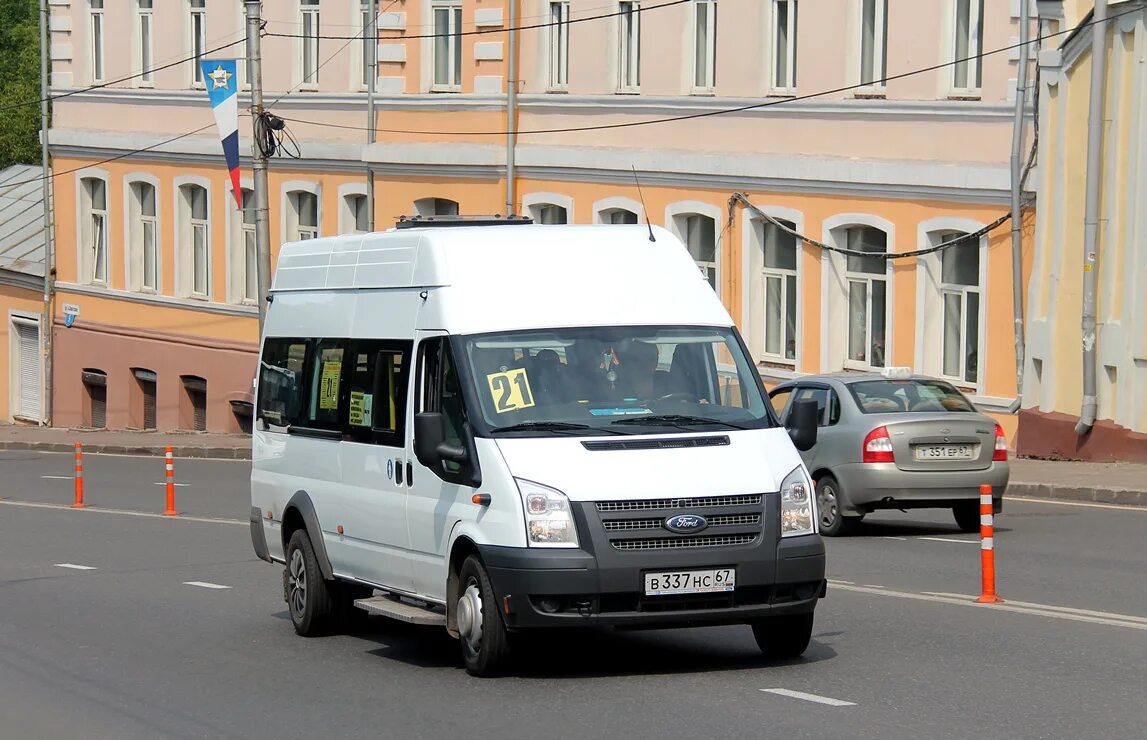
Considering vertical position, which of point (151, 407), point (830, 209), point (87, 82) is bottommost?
point (151, 407)

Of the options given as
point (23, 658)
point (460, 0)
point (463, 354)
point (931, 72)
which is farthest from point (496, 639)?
point (460, 0)

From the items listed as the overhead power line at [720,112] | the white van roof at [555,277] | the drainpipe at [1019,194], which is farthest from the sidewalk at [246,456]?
the white van roof at [555,277]

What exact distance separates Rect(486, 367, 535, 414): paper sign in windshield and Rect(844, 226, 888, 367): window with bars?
2077cm

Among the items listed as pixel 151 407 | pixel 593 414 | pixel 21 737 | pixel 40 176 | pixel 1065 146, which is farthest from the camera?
pixel 40 176

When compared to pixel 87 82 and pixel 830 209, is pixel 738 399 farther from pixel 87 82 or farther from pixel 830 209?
pixel 87 82

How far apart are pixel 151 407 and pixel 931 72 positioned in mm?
24412

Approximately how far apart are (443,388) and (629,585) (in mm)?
1719

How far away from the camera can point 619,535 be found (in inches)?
398

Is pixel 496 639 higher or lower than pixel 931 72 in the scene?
lower

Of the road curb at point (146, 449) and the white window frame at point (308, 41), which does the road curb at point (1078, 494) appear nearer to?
the road curb at point (146, 449)

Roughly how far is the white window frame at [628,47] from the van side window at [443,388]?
2508cm

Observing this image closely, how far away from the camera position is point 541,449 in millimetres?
10344

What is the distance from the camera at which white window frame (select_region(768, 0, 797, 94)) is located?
32625mm

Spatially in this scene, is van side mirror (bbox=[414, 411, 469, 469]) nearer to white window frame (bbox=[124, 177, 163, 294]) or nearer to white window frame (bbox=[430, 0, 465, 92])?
white window frame (bbox=[430, 0, 465, 92])
